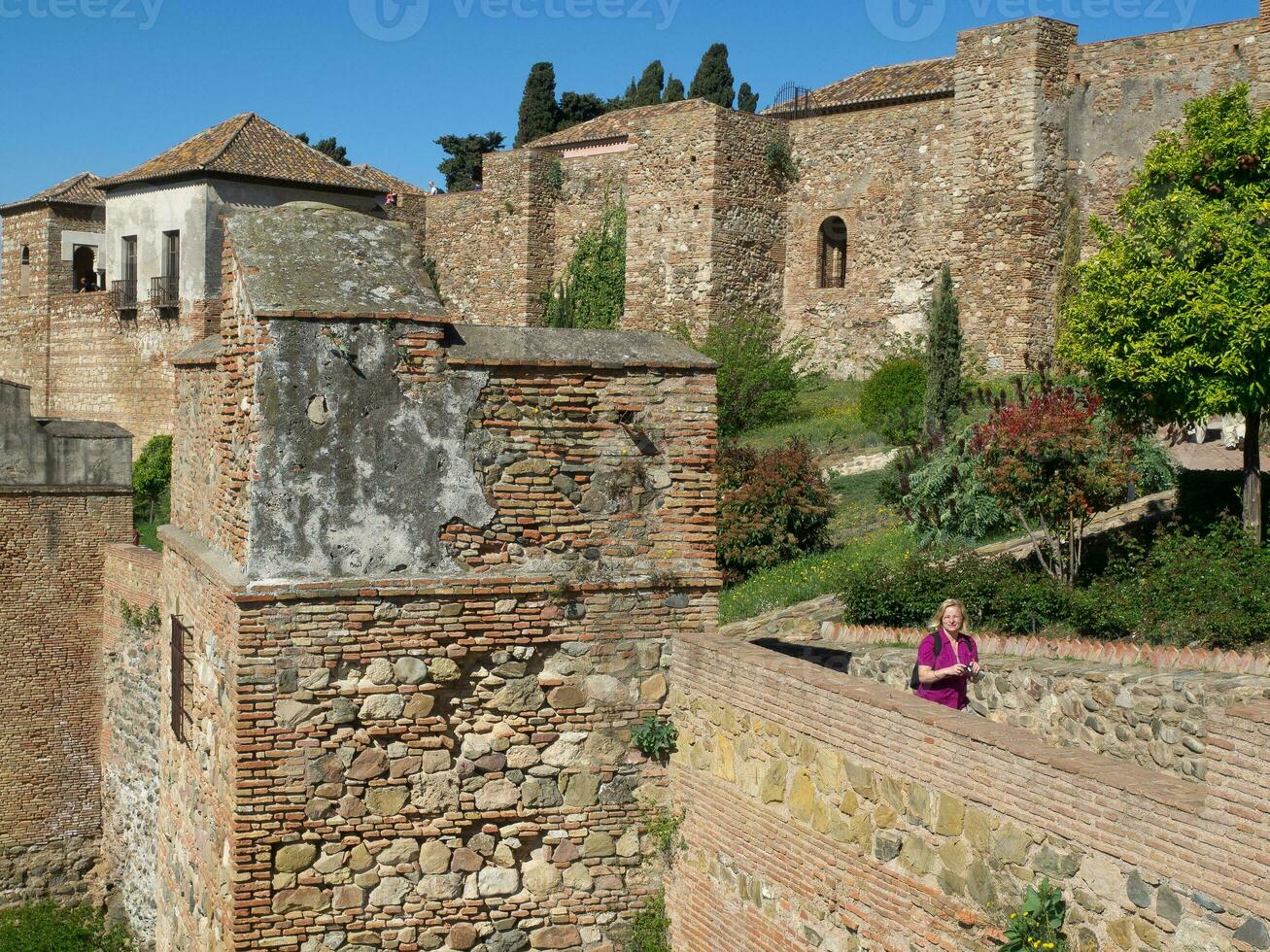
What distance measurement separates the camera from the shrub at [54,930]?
14.5 meters

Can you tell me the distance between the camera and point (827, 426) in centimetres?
2322

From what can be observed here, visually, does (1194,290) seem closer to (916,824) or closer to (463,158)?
(916,824)

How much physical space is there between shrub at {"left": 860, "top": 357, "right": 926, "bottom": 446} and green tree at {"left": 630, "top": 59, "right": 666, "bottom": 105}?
32421mm

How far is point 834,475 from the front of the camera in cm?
1939

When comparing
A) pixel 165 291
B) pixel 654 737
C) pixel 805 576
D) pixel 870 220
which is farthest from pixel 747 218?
pixel 654 737

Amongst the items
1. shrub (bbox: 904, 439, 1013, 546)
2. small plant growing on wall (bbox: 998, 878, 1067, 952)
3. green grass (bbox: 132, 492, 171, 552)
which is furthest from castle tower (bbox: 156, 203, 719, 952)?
green grass (bbox: 132, 492, 171, 552)

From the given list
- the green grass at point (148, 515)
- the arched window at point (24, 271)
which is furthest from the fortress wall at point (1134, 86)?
the arched window at point (24, 271)

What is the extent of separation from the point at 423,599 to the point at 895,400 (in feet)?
52.9

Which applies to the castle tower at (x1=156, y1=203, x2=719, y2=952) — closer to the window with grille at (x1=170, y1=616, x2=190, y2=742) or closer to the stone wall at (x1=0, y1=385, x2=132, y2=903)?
the window with grille at (x1=170, y1=616, x2=190, y2=742)

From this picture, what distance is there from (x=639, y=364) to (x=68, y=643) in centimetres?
1113

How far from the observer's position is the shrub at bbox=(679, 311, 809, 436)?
79.4 feet

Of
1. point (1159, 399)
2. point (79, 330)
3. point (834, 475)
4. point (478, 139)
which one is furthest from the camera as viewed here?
point (478, 139)

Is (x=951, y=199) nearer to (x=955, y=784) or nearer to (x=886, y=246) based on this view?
(x=886, y=246)

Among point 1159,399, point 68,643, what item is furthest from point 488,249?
point 1159,399
